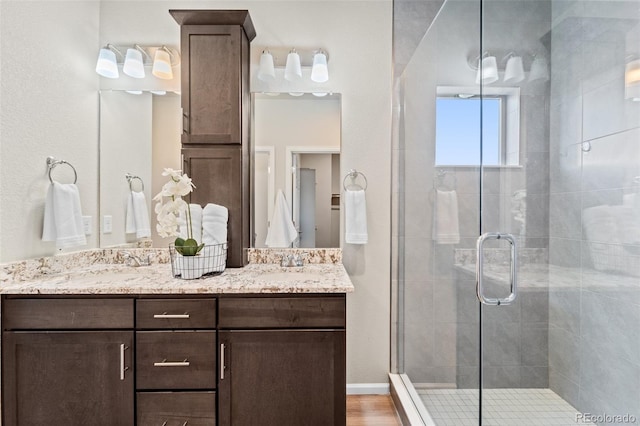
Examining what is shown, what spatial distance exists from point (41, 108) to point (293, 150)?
1.35 metres

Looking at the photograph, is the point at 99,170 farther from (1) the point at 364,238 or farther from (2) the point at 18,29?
(1) the point at 364,238

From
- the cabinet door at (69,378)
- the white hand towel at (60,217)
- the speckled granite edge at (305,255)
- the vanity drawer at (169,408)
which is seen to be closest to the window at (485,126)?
the speckled granite edge at (305,255)

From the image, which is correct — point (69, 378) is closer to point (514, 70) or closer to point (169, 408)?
point (169, 408)

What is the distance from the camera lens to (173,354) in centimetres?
168

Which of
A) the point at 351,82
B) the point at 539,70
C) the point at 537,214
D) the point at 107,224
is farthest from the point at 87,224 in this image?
the point at 539,70

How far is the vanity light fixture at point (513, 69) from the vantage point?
1651 mm

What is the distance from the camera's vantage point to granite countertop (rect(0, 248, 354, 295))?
1.68 meters

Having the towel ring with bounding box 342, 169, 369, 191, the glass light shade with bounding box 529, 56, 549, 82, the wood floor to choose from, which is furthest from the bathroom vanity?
the glass light shade with bounding box 529, 56, 549, 82

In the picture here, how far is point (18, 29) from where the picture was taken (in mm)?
1812

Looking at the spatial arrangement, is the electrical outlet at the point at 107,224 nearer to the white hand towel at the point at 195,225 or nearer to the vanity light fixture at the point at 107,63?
the white hand towel at the point at 195,225

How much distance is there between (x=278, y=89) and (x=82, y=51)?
118 centimetres

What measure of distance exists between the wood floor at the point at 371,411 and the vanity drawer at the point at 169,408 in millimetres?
882

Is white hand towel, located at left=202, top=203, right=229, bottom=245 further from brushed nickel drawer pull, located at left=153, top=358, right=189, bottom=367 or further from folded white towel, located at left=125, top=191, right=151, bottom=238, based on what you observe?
brushed nickel drawer pull, located at left=153, top=358, right=189, bottom=367

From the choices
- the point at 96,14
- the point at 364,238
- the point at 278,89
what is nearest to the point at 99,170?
the point at 96,14
